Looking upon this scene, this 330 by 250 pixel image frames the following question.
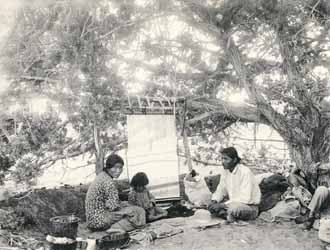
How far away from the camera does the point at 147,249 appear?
4895 millimetres

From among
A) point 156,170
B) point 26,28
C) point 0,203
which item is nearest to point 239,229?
point 156,170

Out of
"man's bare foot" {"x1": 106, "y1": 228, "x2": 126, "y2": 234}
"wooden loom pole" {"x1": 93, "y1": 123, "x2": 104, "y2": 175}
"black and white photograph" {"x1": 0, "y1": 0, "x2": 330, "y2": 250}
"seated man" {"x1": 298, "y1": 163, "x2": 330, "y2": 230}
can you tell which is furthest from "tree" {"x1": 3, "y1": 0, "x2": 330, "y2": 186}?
"seated man" {"x1": 298, "y1": 163, "x2": 330, "y2": 230}

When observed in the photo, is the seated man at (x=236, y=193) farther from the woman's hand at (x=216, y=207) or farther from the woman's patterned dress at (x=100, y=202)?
the woman's patterned dress at (x=100, y=202)

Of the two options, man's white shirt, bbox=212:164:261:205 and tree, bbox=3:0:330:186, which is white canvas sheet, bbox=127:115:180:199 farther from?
man's white shirt, bbox=212:164:261:205

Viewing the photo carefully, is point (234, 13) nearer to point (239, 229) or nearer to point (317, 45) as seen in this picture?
point (317, 45)

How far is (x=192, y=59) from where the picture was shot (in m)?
7.34

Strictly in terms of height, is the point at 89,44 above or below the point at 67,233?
above

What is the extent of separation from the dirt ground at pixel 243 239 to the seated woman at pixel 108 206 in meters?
0.55

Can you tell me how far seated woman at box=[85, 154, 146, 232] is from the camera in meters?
5.33

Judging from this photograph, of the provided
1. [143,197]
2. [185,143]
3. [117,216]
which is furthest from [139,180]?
[185,143]

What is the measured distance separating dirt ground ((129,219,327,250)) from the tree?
1800 millimetres

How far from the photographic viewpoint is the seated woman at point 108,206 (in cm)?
533

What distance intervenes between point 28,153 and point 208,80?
3328 mm

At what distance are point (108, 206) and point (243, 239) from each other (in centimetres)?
166
